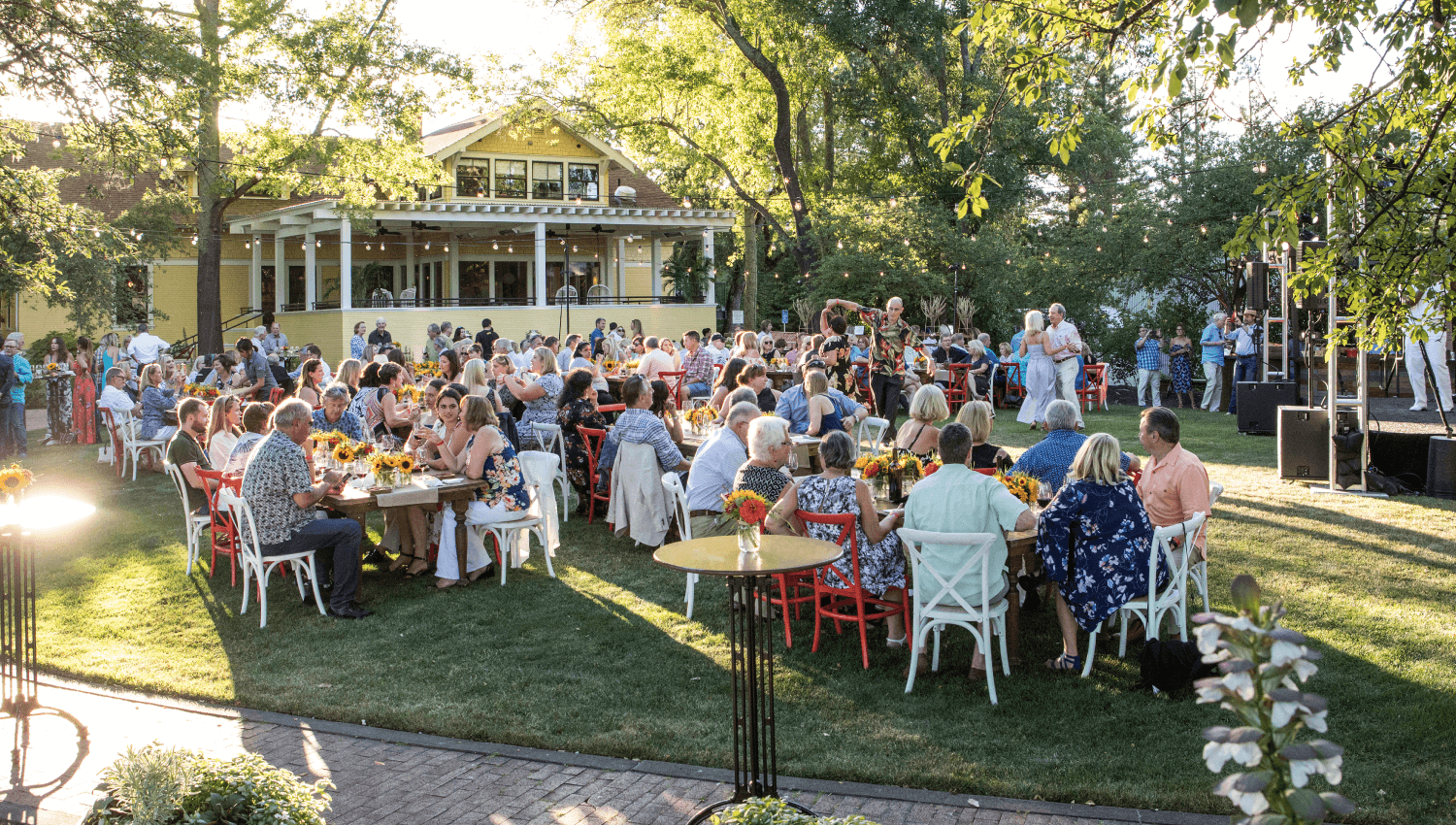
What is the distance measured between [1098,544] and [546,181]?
87.4 feet

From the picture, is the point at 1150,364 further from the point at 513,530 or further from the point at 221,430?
the point at 221,430

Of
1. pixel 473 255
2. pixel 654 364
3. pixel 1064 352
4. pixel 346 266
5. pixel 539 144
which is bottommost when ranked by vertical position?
pixel 654 364

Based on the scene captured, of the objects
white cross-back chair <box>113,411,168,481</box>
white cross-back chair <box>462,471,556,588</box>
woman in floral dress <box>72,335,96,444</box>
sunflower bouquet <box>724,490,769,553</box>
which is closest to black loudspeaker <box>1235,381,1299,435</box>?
white cross-back chair <box>462,471,556,588</box>

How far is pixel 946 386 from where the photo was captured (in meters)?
16.4

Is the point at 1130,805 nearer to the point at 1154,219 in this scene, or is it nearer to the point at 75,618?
the point at 75,618

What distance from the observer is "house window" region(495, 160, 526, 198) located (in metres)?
29.2

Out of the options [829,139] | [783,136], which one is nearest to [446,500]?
[783,136]

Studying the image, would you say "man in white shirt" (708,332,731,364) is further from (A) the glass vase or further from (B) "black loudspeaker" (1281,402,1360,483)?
(A) the glass vase

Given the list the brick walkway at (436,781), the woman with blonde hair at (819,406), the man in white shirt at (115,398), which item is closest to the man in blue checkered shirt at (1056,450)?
the woman with blonde hair at (819,406)

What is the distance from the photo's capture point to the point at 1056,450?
6227 millimetres

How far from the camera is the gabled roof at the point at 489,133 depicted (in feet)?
89.7

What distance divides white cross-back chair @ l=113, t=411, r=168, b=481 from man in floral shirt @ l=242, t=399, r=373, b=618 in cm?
621

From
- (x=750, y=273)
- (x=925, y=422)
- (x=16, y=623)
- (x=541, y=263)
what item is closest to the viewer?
(x=16, y=623)

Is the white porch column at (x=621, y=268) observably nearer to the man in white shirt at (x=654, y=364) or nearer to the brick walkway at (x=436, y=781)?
the man in white shirt at (x=654, y=364)
